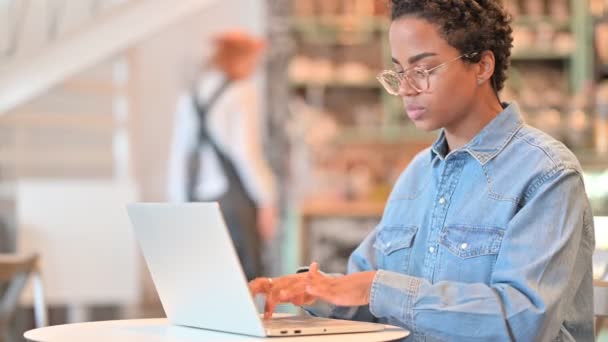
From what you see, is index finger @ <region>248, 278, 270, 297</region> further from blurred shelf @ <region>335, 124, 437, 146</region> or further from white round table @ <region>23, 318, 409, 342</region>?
blurred shelf @ <region>335, 124, 437, 146</region>

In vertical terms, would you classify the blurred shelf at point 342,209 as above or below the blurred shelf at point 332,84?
below

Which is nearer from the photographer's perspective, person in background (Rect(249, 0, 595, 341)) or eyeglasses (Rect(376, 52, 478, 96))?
person in background (Rect(249, 0, 595, 341))

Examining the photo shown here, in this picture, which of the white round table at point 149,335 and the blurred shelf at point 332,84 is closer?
the white round table at point 149,335

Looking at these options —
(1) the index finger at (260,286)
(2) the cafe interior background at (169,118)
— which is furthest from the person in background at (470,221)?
(2) the cafe interior background at (169,118)

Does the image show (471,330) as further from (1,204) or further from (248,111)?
(1,204)

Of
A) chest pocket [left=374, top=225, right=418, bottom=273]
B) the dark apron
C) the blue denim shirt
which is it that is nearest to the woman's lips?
the blue denim shirt

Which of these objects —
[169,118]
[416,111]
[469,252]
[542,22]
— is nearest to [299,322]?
[469,252]

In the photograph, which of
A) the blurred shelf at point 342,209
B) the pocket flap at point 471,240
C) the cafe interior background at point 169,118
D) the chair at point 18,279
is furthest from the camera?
the blurred shelf at point 342,209

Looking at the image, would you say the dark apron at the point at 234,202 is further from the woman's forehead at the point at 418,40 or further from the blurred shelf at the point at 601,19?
the woman's forehead at the point at 418,40

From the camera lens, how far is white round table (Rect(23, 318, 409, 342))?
1537 mm

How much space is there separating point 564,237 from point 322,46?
558 cm

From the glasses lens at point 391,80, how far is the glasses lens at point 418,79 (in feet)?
0.08

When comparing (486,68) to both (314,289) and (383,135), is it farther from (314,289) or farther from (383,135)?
(383,135)

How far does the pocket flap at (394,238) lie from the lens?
189 centimetres
